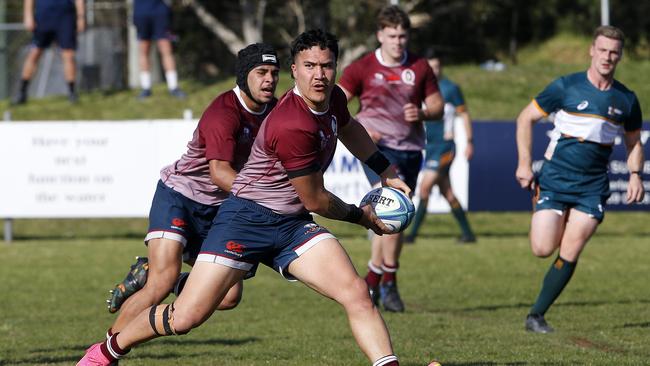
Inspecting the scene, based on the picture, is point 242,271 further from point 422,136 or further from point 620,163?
point 620,163

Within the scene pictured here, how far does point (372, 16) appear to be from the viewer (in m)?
25.9

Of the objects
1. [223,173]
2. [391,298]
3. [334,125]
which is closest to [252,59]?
[223,173]

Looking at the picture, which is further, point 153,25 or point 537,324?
point 153,25

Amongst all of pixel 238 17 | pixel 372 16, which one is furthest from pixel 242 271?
pixel 238 17

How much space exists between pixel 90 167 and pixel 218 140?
32.7 ft

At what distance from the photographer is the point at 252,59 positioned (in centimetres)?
734

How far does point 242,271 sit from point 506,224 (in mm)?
12703

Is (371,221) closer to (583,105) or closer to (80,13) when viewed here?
(583,105)

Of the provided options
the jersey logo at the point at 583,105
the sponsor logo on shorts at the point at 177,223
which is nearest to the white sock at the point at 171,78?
the jersey logo at the point at 583,105

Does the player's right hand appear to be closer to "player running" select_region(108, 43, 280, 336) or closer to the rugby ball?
"player running" select_region(108, 43, 280, 336)

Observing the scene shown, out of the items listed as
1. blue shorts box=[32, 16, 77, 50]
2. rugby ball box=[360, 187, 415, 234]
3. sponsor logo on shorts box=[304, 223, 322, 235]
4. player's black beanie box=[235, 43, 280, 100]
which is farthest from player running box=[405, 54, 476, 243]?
sponsor logo on shorts box=[304, 223, 322, 235]

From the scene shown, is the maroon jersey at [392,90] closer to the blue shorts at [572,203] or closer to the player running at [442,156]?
the blue shorts at [572,203]

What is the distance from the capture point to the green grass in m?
21.5

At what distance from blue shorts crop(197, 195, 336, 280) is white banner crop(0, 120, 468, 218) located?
10.1m
